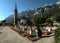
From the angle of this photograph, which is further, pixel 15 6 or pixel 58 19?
pixel 15 6

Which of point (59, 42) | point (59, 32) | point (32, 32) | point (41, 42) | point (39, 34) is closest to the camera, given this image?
point (59, 42)

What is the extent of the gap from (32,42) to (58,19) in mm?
71778

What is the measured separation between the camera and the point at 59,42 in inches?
465

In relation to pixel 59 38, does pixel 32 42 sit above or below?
below

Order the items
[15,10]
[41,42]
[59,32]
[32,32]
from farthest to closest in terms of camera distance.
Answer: [15,10] → [32,32] → [41,42] → [59,32]

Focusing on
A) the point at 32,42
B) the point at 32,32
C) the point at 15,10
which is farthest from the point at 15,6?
the point at 32,42

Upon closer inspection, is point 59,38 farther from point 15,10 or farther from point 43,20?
point 15,10

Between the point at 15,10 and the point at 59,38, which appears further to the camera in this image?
the point at 15,10

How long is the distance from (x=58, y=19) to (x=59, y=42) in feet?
263

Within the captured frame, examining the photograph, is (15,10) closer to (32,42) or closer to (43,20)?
(43,20)

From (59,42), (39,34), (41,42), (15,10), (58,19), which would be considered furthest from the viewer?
(15,10)

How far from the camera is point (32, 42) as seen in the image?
2086 centimetres

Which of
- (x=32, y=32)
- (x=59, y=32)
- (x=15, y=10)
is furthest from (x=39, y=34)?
(x=15, y=10)

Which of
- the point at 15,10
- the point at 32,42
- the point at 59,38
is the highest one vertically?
the point at 15,10
